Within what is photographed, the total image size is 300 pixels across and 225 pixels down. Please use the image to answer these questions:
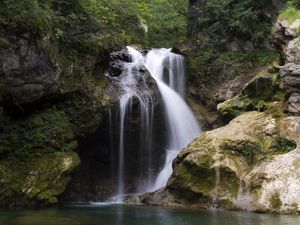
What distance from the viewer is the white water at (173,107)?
22.7 m

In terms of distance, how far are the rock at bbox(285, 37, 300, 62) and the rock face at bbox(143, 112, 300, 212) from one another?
2.45 meters

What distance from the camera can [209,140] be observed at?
1783cm

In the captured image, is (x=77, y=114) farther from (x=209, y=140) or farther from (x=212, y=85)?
(x=212, y=85)

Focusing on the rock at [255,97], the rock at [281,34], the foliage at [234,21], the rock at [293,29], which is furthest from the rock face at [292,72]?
the foliage at [234,21]

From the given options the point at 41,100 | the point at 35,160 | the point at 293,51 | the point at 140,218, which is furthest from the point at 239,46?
the point at 140,218

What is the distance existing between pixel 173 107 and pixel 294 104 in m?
7.46

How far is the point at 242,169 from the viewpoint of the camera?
16.6 meters

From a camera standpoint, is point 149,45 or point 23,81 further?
point 149,45

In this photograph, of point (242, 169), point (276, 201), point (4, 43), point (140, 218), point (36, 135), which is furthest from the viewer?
point (36, 135)

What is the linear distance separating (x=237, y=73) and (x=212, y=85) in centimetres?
151

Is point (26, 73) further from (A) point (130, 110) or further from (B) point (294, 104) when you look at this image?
(B) point (294, 104)

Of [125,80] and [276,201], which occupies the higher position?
[125,80]

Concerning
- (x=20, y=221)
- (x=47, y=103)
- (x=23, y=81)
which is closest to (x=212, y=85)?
(x=47, y=103)

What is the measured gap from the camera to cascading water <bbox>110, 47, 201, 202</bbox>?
71.9ft
